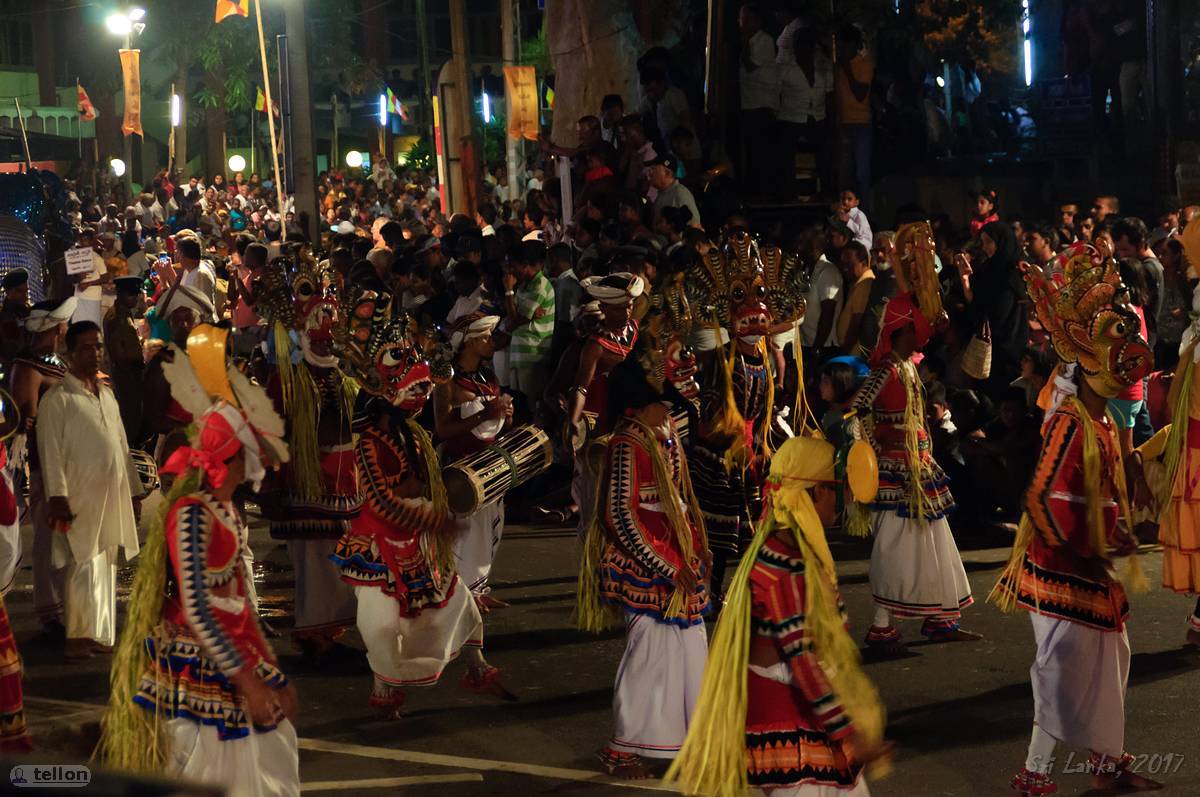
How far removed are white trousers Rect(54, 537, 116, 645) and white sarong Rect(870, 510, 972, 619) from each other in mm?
4430

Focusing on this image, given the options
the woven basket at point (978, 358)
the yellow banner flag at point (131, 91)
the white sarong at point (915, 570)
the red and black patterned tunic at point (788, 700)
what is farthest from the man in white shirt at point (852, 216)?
the yellow banner flag at point (131, 91)

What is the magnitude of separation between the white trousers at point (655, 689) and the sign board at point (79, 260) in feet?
28.3

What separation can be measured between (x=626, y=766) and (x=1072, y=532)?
7.13 feet

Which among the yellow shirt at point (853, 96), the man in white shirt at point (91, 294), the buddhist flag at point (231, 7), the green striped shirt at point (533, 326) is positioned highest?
the buddhist flag at point (231, 7)

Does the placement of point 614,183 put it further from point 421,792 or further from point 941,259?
point 421,792

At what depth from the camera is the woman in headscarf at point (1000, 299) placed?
1352 cm

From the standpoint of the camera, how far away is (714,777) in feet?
18.1

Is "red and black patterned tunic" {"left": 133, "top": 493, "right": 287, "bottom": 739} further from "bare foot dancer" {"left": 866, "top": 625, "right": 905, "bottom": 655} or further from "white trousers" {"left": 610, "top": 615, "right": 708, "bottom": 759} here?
"bare foot dancer" {"left": 866, "top": 625, "right": 905, "bottom": 655}

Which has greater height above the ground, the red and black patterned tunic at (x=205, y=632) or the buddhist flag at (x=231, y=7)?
the buddhist flag at (x=231, y=7)

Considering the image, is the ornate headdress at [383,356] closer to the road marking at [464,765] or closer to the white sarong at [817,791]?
the road marking at [464,765]

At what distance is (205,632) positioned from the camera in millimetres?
5594

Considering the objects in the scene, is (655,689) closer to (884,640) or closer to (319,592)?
(884,640)

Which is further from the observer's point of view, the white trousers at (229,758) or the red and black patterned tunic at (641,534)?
the red and black patterned tunic at (641,534)

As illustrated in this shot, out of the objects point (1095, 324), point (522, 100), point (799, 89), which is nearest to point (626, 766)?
point (1095, 324)
